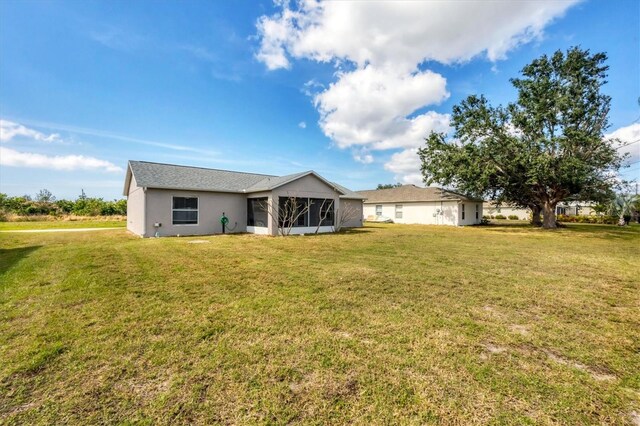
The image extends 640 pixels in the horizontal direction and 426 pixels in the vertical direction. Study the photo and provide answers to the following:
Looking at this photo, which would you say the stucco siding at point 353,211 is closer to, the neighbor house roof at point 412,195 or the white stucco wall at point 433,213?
the neighbor house roof at point 412,195

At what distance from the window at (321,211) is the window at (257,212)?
2.88 metres

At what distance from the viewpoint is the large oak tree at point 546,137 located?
19.4 m

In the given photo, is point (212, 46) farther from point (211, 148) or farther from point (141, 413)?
point (141, 413)

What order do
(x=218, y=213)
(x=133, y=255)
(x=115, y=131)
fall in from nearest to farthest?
1. (x=133, y=255)
2. (x=218, y=213)
3. (x=115, y=131)

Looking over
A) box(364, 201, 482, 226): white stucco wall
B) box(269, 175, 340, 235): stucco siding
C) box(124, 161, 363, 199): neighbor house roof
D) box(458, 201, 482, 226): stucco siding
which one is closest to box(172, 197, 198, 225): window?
box(124, 161, 363, 199): neighbor house roof

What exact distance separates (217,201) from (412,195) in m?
22.3

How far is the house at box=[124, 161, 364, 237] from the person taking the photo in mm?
14055

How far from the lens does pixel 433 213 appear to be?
95.2ft

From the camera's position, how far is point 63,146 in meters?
20.2

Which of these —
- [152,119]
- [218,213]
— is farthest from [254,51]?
[218,213]

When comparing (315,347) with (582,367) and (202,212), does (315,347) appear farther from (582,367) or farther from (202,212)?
(202,212)

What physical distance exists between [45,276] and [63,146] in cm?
Result: 1990

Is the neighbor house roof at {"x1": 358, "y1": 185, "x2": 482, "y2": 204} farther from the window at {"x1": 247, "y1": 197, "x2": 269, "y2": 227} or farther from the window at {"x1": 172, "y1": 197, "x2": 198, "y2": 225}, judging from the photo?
the window at {"x1": 172, "y1": 197, "x2": 198, "y2": 225}

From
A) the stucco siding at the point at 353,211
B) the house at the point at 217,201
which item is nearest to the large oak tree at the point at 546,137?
the stucco siding at the point at 353,211
